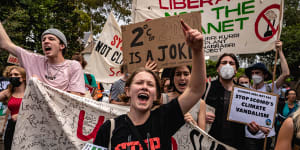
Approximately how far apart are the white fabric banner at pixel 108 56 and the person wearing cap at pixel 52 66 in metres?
3.83

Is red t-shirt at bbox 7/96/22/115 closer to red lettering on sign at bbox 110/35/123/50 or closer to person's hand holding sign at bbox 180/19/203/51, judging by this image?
person's hand holding sign at bbox 180/19/203/51

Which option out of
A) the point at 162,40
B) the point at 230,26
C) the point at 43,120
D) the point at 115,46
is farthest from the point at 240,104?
the point at 115,46

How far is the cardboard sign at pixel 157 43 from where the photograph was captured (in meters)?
3.12

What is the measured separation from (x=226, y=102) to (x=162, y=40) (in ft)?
3.37

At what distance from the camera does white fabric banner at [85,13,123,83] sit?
7086mm

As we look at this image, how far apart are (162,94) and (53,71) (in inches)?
47.3

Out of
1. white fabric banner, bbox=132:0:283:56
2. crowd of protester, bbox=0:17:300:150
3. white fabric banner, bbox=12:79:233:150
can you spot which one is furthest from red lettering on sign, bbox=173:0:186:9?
white fabric banner, bbox=12:79:233:150

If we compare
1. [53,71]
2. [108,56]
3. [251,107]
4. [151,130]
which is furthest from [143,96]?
[108,56]

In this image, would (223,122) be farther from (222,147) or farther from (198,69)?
(198,69)

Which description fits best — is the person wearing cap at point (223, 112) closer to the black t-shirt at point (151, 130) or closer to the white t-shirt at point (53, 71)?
the black t-shirt at point (151, 130)

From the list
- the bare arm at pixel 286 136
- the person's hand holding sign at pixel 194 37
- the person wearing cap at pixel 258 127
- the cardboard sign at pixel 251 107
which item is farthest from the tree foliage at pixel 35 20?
the bare arm at pixel 286 136

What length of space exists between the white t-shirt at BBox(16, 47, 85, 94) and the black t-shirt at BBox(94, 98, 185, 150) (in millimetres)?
1206

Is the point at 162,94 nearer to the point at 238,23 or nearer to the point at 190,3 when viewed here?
the point at 238,23

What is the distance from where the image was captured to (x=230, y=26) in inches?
175
